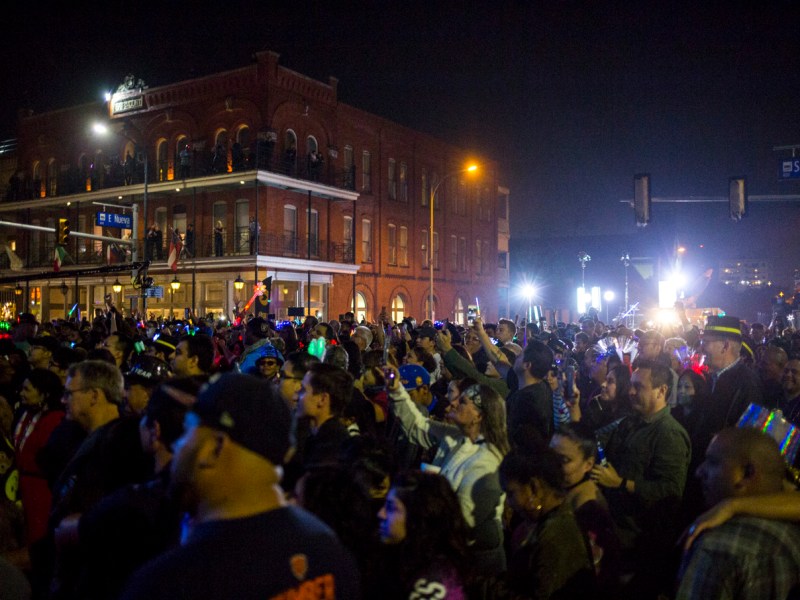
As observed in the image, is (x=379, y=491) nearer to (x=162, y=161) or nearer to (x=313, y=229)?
(x=313, y=229)

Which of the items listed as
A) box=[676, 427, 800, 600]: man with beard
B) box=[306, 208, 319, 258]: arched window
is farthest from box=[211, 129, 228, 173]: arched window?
box=[676, 427, 800, 600]: man with beard

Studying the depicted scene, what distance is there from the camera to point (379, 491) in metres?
3.49

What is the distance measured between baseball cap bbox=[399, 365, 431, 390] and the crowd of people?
1.99 feet

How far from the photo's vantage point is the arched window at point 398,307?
3966 cm

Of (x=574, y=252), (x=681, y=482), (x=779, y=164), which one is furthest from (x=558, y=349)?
(x=574, y=252)

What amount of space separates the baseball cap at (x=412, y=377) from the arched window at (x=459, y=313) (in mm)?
38310

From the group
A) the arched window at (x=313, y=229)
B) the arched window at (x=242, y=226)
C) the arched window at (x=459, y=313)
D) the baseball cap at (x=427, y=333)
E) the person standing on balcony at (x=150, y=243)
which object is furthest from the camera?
the arched window at (x=459, y=313)

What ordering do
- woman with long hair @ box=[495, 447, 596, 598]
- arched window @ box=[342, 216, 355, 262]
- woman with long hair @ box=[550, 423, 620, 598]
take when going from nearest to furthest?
woman with long hair @ box=[495, 447, 596, 598]
woman with long hair @ box=[550, 423, 620, 598]
arched window @ box=[342, 216, 355, 262]

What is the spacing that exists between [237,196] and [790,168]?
78.0ft

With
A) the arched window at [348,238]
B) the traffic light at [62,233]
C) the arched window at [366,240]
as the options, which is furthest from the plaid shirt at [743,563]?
the arched window at [366,240]

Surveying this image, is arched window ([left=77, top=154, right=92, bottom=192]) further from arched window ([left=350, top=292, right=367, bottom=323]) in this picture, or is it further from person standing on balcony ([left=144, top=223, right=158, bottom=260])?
arched window ([left=350, top=292, right=367, bottom=323])

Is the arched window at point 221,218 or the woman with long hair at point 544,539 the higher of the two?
the arched window at point 221,218

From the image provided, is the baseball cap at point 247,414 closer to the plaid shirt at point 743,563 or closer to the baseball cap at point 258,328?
the plaid shirt at point 743,563

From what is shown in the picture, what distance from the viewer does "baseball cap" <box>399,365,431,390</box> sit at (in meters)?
7.20
